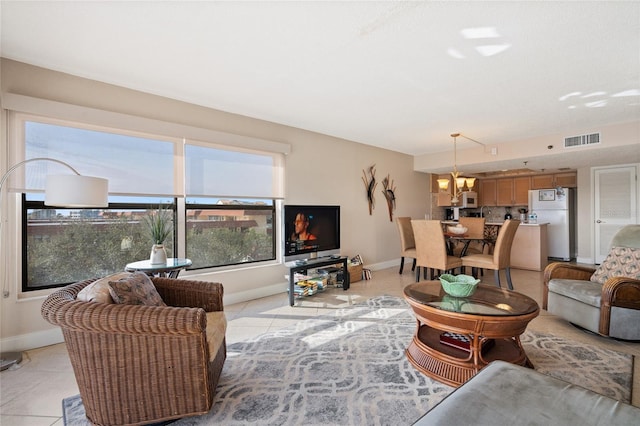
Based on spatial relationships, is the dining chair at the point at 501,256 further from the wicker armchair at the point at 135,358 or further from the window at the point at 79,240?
the window at the point at 79,240

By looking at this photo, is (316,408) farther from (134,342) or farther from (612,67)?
(612,67)

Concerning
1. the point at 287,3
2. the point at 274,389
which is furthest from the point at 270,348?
the point at 287,3

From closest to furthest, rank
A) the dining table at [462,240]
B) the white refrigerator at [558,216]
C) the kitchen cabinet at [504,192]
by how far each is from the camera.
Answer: the dining table at [462,240]
the white refrigerator at [558,216]
the kitchen cabinet at [504,192]

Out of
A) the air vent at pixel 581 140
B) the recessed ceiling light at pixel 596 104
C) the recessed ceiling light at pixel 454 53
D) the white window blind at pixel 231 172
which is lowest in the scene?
the white window blind at pixel 231 172

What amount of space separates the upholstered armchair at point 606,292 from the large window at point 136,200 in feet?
10.6

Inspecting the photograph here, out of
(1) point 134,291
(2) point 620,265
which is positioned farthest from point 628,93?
(1) point 134,291

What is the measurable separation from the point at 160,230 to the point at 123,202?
0.61 meters

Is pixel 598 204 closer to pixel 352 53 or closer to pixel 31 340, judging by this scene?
pixel 352 53

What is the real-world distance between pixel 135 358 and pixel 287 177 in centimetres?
290

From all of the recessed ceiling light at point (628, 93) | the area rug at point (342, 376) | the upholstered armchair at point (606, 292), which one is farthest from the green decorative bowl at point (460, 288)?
the recessed ceiling light at point (628, 93)

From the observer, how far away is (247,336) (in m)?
2.58

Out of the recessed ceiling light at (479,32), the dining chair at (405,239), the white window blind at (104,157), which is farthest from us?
the dining chair at (405,239)

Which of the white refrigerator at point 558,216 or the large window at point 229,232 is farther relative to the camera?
the white refrigerator at point 558,216

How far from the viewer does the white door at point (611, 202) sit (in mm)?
5664
